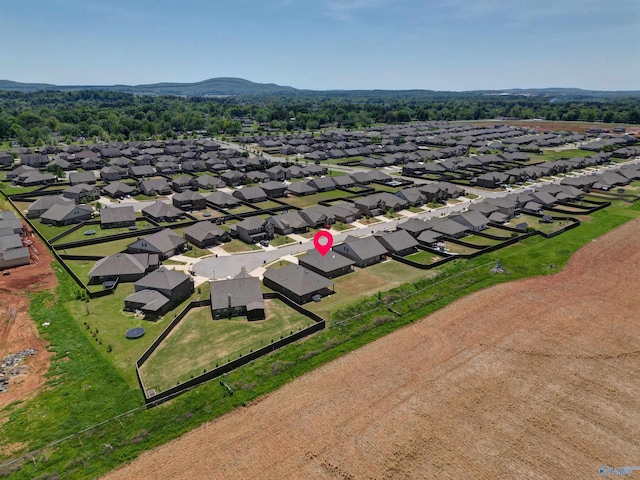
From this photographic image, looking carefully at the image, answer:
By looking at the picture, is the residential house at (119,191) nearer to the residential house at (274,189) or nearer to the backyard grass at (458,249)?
the residential house at (274,189)

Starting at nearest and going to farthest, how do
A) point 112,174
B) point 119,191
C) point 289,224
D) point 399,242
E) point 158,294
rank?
1. point 158,294
2. point 399,242
3. point 289,224
4. point 119,191
5. point 112,174

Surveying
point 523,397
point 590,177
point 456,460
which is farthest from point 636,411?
point 590,177

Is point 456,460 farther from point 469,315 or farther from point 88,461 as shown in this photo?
point 88,461

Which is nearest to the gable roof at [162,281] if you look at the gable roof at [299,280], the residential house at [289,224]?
the gable roof at [299,280]

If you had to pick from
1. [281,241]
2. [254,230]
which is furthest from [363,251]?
[254,230]

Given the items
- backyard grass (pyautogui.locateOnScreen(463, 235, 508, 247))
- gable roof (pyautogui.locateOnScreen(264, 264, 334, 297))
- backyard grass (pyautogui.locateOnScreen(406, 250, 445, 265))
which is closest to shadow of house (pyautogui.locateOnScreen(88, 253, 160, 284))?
gable roof (pyautogui.locateOnScreen(264, 264, 334, 297))

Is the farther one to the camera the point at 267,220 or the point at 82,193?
the point at 82,193

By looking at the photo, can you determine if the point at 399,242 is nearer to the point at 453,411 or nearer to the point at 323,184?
the point at 453,411
